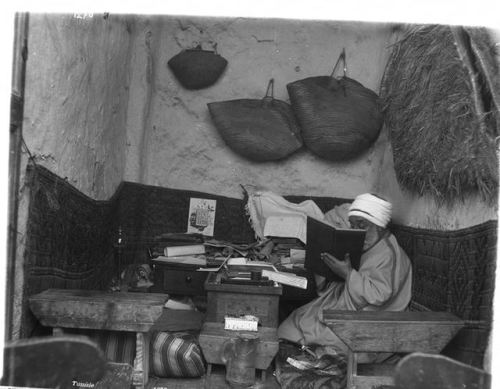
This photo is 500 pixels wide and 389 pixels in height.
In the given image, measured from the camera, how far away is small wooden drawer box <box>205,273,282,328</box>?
4.41 meters

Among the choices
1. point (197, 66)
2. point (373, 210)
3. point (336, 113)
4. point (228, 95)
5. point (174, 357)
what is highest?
point (197, 66)

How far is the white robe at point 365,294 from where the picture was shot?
4637 mm

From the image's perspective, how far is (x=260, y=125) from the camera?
244 inches

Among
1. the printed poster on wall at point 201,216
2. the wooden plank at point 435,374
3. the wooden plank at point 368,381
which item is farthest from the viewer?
the printed poster on wall at point 201,216

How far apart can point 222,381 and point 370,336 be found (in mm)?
1211

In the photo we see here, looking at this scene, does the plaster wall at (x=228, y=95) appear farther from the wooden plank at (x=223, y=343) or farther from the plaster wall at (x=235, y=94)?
the wooden plank at (x=223, y=343)

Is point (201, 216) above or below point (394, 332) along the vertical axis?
above

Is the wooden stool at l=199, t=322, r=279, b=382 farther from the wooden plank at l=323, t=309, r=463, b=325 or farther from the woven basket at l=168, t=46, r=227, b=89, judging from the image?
the woven basket at l=168, t=46, r=227, b=89

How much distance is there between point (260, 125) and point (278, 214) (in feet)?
3.00

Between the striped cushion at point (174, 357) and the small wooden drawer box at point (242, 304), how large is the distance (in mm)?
279

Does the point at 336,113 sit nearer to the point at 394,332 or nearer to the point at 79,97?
the point at 79,97

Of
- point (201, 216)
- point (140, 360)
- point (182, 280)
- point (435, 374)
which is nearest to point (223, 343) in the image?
point (140, 360)

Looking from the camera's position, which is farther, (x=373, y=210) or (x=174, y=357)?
(x=373, y=210)

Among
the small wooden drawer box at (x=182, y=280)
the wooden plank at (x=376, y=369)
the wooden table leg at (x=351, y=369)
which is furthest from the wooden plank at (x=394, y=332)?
the small wooden drawer box at (x=182, y=280)
